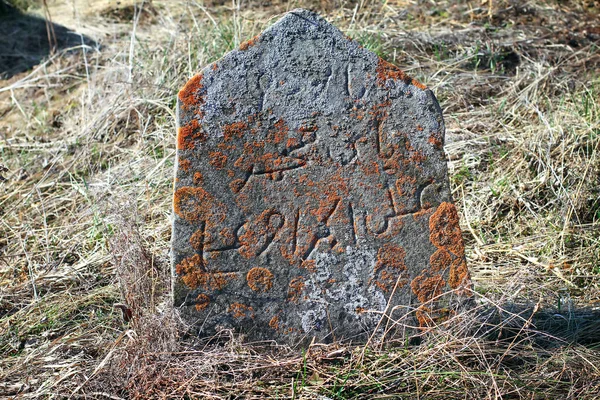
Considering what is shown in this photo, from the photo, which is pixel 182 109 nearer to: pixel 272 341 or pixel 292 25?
pixel 292 25

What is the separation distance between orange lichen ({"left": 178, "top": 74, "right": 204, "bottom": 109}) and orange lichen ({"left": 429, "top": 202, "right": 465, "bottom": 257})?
0.95 meters

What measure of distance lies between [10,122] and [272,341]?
326 centimetres

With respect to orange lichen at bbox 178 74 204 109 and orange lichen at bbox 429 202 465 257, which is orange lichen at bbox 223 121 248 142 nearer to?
orange lichen at bbox 178 74 204 109

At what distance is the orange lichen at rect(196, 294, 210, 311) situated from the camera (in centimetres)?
256

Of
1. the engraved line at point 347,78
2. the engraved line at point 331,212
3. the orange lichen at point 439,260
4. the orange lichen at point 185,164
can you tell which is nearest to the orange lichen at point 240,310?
the engraved line at point 331,212

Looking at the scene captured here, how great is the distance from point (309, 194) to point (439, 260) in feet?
1.78

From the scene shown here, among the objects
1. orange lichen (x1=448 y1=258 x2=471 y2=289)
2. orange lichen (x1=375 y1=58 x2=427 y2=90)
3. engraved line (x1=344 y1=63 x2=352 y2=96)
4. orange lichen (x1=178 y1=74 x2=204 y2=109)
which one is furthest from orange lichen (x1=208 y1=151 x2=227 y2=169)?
orange lichen (x1=448 y1=258 x2=471 y2=289)

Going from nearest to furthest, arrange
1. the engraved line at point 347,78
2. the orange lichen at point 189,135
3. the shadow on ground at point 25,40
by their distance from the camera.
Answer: the orange lichen at point 189,135
the engraved line at point 347,78
the shadow on ground at point 25,40

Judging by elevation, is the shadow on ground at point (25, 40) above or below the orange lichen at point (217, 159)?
above

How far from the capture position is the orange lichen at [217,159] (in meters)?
2.49

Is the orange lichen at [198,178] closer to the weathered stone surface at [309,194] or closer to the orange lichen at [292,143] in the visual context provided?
the weathered stone surface at [309,194]

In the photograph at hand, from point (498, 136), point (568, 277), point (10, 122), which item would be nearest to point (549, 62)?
point (498, 136)

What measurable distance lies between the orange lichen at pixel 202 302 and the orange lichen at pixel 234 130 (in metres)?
0.57

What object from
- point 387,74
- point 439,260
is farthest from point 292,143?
point 439,260
